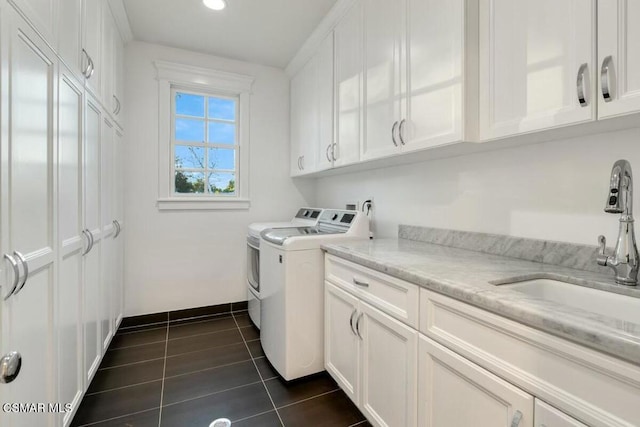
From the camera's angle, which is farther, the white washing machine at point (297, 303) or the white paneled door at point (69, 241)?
the white washing machine at point (297, 303)

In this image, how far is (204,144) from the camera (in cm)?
300

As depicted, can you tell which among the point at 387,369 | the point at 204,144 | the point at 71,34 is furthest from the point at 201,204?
the point at 387,369

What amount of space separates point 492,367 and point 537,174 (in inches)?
35.9

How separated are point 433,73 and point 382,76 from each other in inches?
15.8

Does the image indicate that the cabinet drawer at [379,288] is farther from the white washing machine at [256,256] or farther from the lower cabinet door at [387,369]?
the white washing machine at [256,256]

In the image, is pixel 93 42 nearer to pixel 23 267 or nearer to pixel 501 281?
pixel 23 267

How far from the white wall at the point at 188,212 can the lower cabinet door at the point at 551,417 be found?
8.85 ft

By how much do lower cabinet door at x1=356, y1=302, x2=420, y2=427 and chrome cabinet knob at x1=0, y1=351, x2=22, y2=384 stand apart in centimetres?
123

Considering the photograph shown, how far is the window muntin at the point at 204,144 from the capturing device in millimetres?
2893

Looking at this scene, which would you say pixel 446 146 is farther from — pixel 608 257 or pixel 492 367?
pixel 492 367

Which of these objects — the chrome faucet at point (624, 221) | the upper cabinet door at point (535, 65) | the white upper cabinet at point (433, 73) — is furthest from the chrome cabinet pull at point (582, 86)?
the white upper cabinet at point (433, 73)

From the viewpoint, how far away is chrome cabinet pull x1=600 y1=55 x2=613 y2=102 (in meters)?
0.85

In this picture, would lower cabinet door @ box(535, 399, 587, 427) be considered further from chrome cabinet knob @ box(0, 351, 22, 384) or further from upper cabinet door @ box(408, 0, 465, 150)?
chrome cabinet knob @ box(0, 351, 22, 384)

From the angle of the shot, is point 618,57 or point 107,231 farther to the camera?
point 107,231
